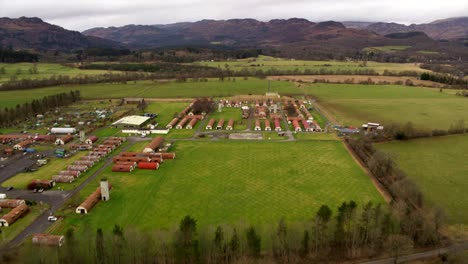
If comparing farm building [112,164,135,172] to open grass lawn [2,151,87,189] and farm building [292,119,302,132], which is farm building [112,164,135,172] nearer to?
open grass lawn [2,151,87,189]

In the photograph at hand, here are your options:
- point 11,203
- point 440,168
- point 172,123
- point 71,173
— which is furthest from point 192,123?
point 440,168

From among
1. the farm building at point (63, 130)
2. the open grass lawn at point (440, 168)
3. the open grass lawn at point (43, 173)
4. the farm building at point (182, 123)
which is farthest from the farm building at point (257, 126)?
the farm building at point (63, 130)

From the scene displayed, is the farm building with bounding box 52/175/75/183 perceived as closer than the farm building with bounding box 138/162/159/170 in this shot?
Yes

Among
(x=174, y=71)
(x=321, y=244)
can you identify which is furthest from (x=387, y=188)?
(x=174, y=71)

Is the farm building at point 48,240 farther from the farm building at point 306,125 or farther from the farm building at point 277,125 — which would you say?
the farm building at point 306,125

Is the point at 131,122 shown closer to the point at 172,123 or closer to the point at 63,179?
the point at 172,123

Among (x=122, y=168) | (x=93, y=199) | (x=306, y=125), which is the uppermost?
(x=306, y=125)

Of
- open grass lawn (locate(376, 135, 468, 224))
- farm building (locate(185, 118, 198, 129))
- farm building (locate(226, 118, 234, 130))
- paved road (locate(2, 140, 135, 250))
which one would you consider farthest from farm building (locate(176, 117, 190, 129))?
open grass lawn (locate(376, 135, 468, 224))
